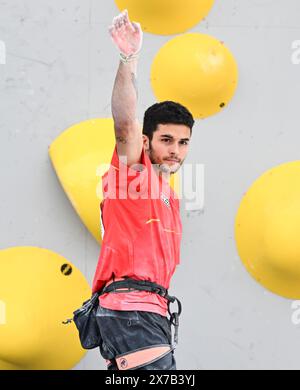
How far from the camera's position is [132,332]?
1.90 metres

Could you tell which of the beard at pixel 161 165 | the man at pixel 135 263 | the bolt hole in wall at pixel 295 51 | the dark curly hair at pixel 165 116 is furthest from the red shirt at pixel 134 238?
the bolt hole in wall at pixel 295 51

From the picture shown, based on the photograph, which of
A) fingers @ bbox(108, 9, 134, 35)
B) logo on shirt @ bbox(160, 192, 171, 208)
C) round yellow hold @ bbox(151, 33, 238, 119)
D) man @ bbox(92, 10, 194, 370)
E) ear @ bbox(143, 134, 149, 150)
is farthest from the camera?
round yellow hold @ bbox(151, 33, 238, 119)

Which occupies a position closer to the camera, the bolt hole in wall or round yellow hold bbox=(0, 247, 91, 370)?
round yellow hold bbox=(0, 247, 91, 370)

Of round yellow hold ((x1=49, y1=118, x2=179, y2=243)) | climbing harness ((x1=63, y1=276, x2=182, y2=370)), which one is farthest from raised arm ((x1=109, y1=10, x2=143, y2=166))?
round yellow hold ((x1=49, y1=118, x2=179, y2=243))

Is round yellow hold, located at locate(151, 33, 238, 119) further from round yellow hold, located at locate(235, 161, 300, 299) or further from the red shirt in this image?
the red shirt

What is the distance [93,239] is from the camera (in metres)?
2.70

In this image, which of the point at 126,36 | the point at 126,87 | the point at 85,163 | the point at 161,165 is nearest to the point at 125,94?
the point at 126,87

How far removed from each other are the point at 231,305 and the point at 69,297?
0.59m

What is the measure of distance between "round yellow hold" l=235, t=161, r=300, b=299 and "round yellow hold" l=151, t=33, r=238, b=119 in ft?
1.11

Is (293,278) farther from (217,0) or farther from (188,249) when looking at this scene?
(217,0)

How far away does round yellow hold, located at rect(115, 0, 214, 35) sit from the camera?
2678 millimetres

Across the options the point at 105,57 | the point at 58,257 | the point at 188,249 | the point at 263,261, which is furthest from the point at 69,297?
the point at 105,57

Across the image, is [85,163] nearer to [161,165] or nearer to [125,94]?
[161,165]

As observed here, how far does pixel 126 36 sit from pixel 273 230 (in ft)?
3.66
